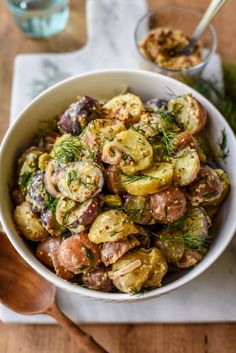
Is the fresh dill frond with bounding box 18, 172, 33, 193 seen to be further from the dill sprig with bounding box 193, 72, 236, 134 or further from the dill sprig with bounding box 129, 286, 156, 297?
the dill sprig with bounding box 193, 72, 236, 134

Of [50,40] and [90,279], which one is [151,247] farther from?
[50,40]

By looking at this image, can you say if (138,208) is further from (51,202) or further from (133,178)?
(51,202)

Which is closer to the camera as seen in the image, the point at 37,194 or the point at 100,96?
the point at 37,194

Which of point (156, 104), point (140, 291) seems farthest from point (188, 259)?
point (156, 104)

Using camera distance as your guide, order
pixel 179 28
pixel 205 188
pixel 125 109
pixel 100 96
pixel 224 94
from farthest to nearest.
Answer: pixel 179 28, pixel 224 94, pixel 100 96, pixel 125 109, pixel 205 188

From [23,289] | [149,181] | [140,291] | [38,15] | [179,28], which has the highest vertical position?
[149,181]
